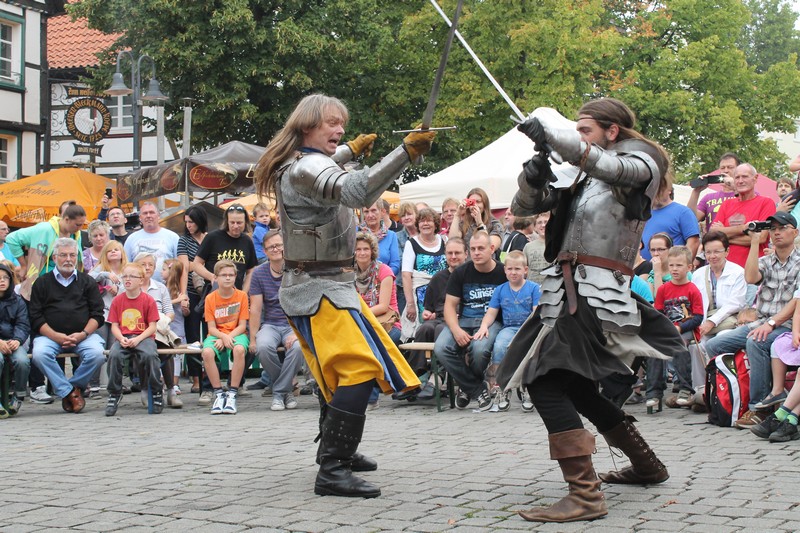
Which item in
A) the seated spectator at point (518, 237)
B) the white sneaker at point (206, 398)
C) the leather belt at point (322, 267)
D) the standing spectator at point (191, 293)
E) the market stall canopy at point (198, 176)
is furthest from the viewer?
the market stall canopy at point (198, 176)

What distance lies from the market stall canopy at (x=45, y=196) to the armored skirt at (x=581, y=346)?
15.8 m

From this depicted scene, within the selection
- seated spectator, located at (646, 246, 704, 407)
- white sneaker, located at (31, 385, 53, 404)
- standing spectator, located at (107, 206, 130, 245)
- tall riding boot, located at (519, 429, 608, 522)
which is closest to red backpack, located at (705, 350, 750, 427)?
seated spectator, located at (646, 246, 704, 407)

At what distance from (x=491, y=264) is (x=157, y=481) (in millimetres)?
4153

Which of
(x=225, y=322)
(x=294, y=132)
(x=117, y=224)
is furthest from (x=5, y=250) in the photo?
(x=294, y=132)

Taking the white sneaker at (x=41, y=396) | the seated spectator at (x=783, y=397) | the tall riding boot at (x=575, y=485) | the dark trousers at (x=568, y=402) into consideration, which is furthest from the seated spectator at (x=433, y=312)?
the tall riding boot at (x=575, y=485)

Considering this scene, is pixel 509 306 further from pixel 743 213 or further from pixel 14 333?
pixel 14 333

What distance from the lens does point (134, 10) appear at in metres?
24.9

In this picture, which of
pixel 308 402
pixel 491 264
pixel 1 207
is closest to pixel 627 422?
pixel 491 264

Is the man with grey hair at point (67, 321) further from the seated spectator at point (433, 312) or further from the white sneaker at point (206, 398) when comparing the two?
the seated spectator at point (433, 312)

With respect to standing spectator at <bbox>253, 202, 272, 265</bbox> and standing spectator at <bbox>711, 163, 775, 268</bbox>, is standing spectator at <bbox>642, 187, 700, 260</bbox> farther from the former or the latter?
standing spectator at <bbox>253, 202, 272, 265</bbox>

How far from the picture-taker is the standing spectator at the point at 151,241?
35.2ft

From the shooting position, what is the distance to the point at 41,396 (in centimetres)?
934

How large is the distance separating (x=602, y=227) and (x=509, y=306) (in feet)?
13.4

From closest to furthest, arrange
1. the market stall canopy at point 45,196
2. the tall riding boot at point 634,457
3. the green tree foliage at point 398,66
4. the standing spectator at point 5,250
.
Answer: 1. the tall riding boot at point 634,457
2. the standing spectator at point 5,250
3. the market stall canopy at point 45,196
4. the green tree foliage at point 398,66
